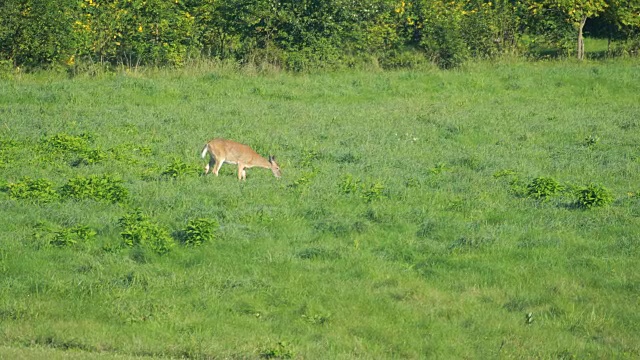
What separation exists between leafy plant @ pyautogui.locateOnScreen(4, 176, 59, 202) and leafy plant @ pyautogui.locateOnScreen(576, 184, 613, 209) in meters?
7.60

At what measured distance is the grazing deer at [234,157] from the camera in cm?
1573

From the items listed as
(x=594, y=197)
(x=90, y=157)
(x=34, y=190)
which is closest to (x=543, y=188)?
(x=594, y=197)

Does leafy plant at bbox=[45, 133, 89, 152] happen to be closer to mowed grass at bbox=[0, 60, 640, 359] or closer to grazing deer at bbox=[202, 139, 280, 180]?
mowed grass at bbox=[0, 60, 640, 359]

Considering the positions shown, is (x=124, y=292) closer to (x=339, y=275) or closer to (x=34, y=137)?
(x=339, y=275)

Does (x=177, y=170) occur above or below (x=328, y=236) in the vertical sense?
above

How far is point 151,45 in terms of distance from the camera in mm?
25594

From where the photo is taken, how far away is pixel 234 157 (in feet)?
52.0

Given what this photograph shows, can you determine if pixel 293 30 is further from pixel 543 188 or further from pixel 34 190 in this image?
pixel 34 190

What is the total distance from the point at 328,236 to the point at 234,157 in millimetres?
3839

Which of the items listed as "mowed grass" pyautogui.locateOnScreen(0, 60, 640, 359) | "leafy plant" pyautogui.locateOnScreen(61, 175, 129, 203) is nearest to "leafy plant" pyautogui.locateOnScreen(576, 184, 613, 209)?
"mowed grass" pyautogui.locateOnScreen(0, 60, 640, 359)

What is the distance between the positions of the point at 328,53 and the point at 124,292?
54.3ft

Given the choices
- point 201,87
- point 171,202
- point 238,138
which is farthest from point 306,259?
point 201,87

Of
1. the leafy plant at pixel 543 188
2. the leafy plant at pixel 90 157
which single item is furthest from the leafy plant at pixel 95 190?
the leafy plant at pixel 543 188

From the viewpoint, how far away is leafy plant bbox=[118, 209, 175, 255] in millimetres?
11750
